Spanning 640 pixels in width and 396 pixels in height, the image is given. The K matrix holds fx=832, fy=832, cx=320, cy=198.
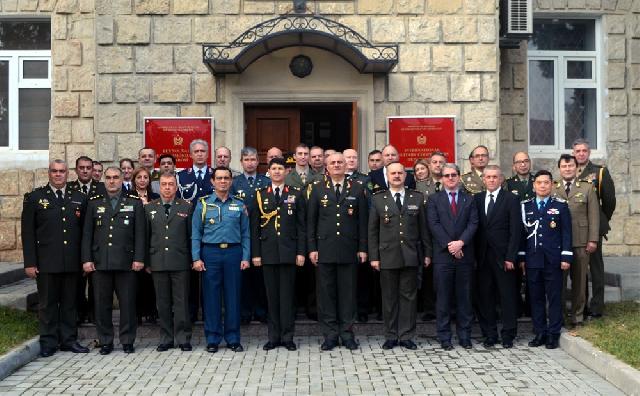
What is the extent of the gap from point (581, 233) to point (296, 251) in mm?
3035

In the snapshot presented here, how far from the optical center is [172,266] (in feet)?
27.1

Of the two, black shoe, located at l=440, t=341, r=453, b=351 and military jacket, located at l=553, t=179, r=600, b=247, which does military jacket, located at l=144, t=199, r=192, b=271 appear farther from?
military jacket, located at l=553, t=179, r=600, b=247

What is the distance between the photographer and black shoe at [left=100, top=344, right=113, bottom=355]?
8133 millimetres

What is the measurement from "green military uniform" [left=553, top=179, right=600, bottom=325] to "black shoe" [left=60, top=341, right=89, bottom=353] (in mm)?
5046

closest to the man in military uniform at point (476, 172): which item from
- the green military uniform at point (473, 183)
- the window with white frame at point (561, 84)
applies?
the green military uniform at point (473, 183)

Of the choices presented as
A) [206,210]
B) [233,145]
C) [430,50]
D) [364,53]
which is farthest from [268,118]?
[206,210]

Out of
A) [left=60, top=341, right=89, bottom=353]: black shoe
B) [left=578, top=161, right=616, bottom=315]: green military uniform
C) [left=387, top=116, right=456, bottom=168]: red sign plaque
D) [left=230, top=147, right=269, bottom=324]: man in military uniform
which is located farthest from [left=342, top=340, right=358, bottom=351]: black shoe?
[left=387, top=116, right=456, bottom=168]: red sign plaque

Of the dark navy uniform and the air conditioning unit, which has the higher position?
the air conditioning unit

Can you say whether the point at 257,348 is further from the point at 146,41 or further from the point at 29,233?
the point at 146,41

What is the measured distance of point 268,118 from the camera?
38.2 feet

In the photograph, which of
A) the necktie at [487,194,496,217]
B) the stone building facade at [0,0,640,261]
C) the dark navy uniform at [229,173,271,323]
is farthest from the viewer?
the stone building facade at [0,0,640,261]

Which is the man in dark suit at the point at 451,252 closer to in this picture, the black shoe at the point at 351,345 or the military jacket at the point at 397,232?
the military jacket at the point at 397,232

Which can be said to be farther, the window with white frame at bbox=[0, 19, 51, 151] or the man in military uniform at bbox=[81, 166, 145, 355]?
the window with white frame at bbox=[0, 19, 51, 151]

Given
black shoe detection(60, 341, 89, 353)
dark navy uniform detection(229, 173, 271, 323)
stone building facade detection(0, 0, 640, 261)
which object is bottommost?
black shoe detection(60, 341, 89, 353)
